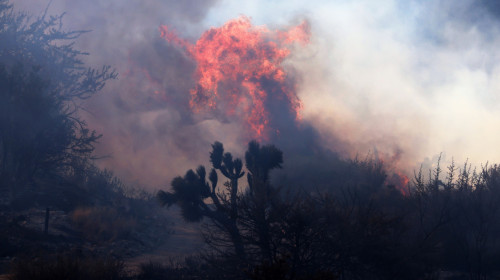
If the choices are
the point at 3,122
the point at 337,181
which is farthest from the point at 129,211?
the point at 337,181

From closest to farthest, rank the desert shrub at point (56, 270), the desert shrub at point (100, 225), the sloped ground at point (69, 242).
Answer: the desert shrub at point (56, 270)
the sloped ground at point (69, 242)
the desert shrub at point (100, 225)

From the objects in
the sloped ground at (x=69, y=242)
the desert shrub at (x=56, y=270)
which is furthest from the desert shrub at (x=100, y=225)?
the desert shrub at (x=56, y=270)

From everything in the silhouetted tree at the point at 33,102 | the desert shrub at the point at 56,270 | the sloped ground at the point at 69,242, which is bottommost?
the desert shrub at the point at 56,270

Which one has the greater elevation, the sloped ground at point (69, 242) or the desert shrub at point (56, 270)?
the sloped ground at point (69, 242)

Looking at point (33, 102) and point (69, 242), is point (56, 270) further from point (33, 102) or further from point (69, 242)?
point (33, 102)

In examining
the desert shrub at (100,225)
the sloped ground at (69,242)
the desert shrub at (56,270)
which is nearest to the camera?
the desert shrub at (56,270)

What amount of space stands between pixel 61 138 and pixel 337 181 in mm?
18497

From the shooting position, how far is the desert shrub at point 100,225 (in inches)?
839

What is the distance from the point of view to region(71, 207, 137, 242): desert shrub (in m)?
21.3

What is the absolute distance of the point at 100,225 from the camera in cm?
2222

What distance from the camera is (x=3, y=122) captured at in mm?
24406

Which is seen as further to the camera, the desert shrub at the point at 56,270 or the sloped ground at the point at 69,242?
the sloped ground at the point at 69,242

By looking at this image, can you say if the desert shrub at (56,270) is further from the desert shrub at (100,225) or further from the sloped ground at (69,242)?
the desert shrub at (100,225)

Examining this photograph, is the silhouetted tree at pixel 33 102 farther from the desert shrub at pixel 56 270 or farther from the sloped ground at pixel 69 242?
the desert shrub at pixel 56 270
